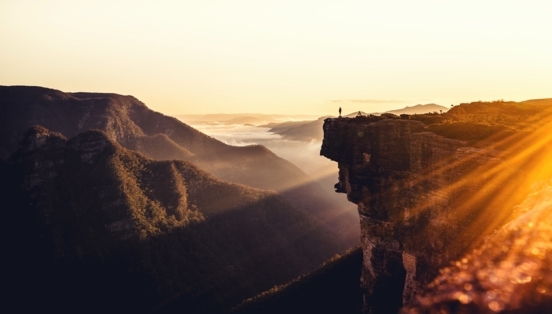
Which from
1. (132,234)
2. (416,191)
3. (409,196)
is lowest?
(132,234)

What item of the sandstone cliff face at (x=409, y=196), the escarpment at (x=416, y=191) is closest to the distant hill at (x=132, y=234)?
the sandstone cliff face at (x=409, y=196)

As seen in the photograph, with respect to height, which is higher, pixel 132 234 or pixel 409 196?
pixel 409 196

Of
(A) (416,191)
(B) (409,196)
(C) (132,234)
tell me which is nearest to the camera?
(A) (416,191)

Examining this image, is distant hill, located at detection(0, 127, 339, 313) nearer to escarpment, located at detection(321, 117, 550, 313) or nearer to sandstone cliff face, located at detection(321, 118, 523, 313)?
sandstone cliff face, located at detection(321, 118, 523, 313)

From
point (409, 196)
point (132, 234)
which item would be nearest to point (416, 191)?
point (409, 196)

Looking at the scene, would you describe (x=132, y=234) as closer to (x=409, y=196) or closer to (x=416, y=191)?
(x=409, y=196)

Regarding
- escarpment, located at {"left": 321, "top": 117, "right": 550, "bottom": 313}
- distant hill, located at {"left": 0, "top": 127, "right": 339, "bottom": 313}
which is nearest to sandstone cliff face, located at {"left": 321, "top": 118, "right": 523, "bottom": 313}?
escarpment, located at {"left": 321, "top": 117, "right": 550, "bottom": 313}
